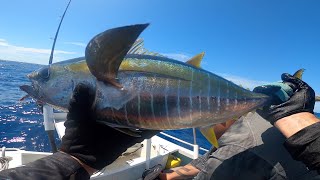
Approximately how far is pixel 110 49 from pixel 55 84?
20.3 inches

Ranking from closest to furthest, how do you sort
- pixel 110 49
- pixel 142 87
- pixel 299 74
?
pixel 110 49, pixel 142 87, pixel 299 74

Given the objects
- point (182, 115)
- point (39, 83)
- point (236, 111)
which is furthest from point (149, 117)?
point (39, 83)

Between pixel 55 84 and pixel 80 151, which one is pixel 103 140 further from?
pixel 55 84

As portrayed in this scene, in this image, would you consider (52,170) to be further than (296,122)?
No

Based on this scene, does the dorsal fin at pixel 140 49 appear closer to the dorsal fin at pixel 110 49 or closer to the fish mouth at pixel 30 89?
the dorsal fin at pixel 110 49

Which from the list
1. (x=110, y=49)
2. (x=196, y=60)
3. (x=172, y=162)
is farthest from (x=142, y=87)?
(x=172, y=162)

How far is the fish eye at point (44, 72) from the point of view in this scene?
185 cm

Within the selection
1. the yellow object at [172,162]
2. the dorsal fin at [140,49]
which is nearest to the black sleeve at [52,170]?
the dorsal fin at [140,49]

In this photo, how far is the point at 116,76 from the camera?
5.36ft

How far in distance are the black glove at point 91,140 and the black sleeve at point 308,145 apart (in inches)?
46.8

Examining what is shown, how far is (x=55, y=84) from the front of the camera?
5.86ft

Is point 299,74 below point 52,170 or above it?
above

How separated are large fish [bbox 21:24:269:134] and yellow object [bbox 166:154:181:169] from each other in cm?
500

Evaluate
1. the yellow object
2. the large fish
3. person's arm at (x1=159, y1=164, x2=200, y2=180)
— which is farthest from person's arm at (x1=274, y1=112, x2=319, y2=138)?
the yellow object
